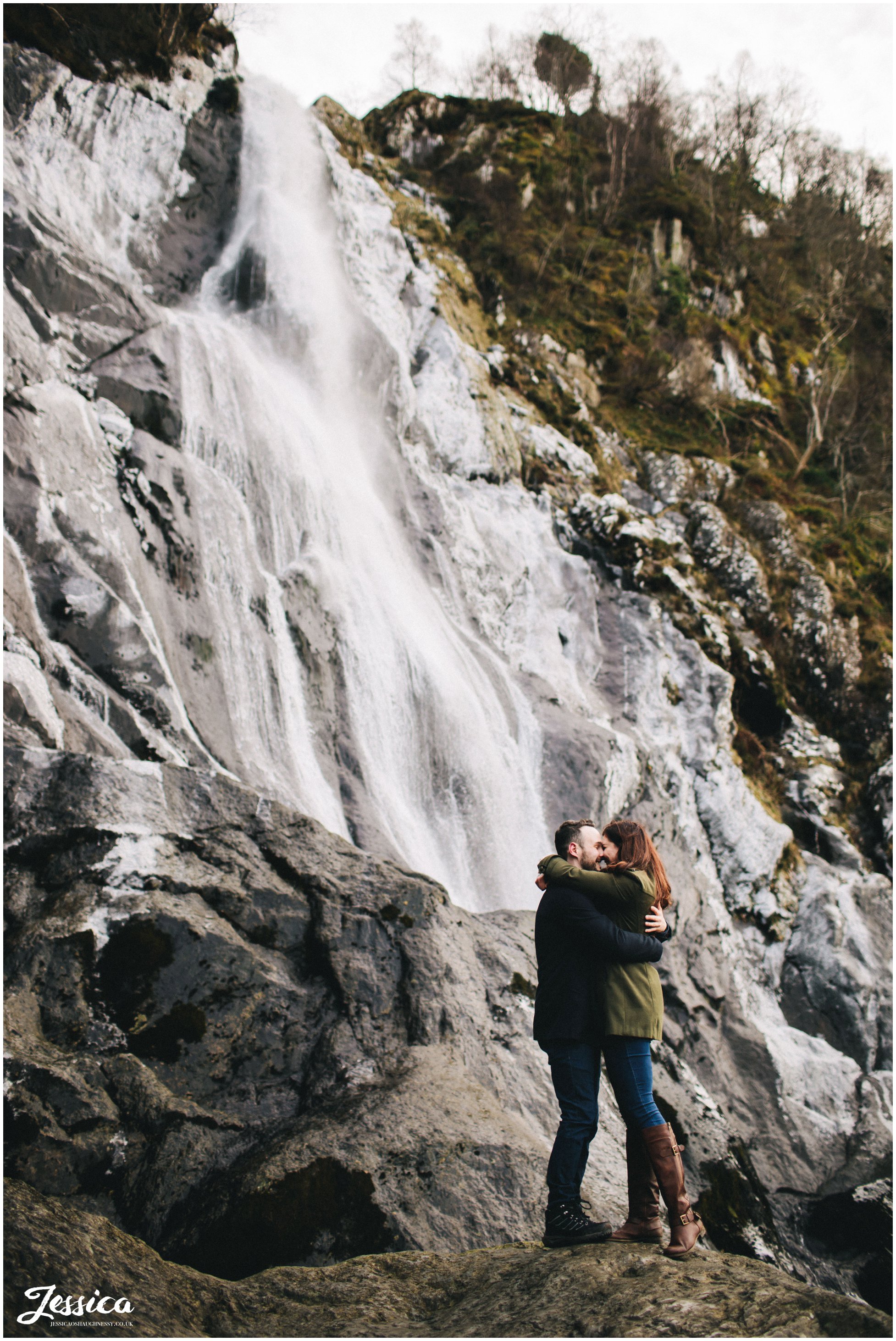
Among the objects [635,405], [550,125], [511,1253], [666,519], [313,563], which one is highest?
[550,125]

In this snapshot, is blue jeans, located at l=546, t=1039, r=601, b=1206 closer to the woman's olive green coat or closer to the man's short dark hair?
the woman's olive green coat

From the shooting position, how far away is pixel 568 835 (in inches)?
154

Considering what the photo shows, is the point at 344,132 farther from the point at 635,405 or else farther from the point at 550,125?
the point at 550,125

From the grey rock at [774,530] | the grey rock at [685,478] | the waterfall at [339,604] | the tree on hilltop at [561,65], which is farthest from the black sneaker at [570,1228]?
the tree on hilltop at [561,65]

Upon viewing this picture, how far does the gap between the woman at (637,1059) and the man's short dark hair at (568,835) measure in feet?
0.51

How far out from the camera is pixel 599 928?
350 cm

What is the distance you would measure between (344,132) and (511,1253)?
25255 mm

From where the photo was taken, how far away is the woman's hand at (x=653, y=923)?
3.62 m

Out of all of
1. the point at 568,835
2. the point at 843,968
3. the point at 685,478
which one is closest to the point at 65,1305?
the point at 568,835

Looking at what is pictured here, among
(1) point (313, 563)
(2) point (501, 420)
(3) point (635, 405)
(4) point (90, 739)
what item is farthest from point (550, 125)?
(4) point (90, 739)

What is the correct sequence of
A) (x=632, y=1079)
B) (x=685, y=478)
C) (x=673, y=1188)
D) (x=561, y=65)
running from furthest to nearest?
1. (x=561, y=65)
2. (x=685, y=478)
3. (x=632, y=1079)
4. (x=673, y=1188)

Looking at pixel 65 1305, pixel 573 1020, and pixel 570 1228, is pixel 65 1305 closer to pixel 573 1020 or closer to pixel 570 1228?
pixel 570 1228

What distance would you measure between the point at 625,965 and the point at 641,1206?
1.00 metres

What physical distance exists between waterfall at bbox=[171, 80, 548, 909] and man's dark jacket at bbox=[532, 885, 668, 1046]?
5.99m
